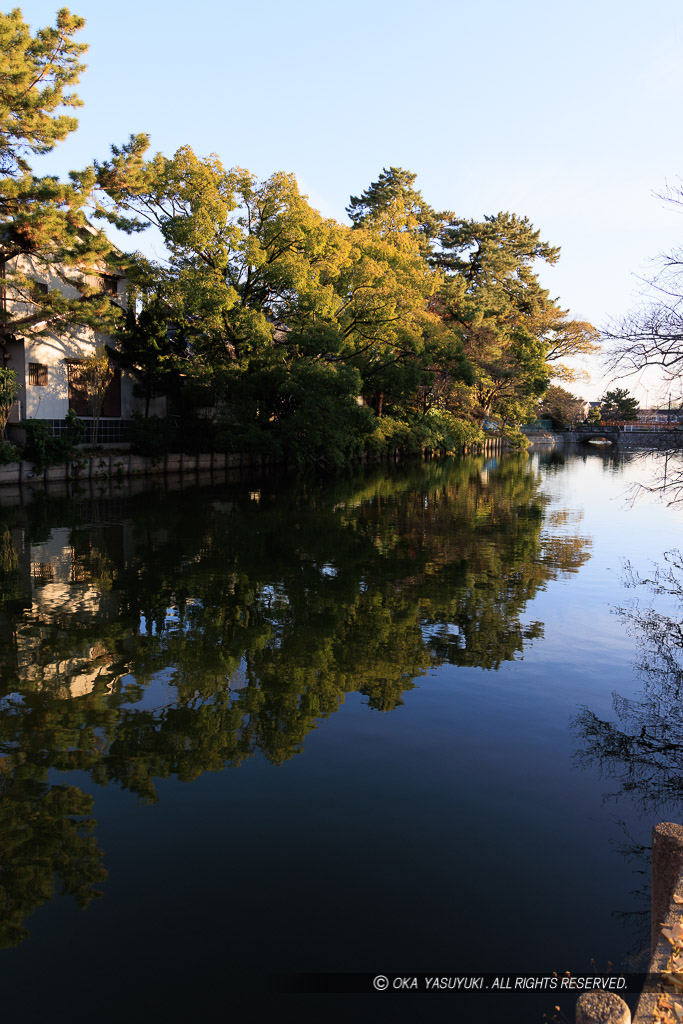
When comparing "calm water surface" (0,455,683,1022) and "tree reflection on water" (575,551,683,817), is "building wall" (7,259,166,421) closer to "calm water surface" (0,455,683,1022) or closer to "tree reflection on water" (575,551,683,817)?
"calm water surface" (0,455,683,1022)

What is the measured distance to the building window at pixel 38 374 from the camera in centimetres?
2948

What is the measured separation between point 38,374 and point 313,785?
1100 inches

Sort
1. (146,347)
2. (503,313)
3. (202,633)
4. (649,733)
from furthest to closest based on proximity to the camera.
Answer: (503,313) → (146,347) → (202,633) → (649,733)

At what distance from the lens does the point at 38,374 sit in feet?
97.6

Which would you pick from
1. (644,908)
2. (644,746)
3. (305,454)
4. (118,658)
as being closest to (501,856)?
(644,908)

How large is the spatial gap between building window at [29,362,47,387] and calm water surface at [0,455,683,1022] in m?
18.5

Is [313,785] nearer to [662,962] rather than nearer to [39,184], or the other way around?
[662,962]

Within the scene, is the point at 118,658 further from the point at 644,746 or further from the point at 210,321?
the point at 210,321

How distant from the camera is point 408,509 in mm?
22344

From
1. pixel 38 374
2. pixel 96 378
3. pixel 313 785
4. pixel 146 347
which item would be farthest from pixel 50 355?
pixel 313 785

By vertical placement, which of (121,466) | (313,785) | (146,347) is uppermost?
(146,347)

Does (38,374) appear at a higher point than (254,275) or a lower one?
lower

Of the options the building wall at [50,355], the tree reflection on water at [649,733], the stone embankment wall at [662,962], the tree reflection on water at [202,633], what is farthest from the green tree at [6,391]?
the stone embankment wall at [662,962]

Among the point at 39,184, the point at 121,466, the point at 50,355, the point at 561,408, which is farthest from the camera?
the point at 561,408
